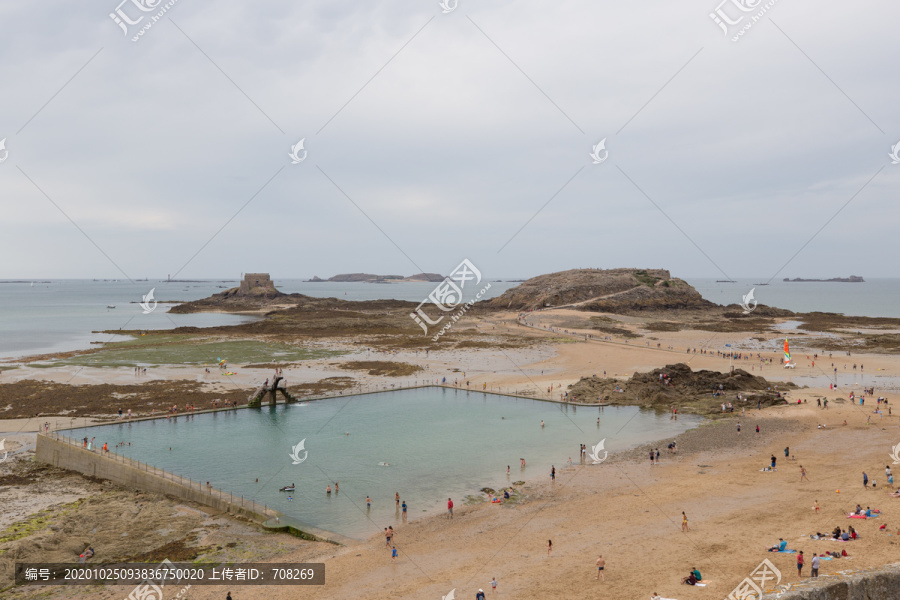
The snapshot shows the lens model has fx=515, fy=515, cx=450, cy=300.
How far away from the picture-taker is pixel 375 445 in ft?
120

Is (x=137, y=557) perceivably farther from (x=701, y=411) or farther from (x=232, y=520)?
(x=701, y=411)

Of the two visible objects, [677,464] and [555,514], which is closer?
[555,514]

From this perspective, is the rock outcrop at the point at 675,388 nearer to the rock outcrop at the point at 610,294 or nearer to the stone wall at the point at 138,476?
the stone wall at the point at 138,476

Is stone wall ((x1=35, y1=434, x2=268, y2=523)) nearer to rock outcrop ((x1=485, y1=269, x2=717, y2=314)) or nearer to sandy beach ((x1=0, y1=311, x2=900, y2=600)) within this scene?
sandy beach ((x1=0, y1=311, x2=900, y2=600))

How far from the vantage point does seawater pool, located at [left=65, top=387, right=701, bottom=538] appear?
27.7 m

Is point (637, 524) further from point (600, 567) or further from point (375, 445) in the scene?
point (375, 445)

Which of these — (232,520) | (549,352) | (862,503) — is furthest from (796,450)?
(549,352)

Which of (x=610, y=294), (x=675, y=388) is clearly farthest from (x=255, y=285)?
(x=675, y=388)

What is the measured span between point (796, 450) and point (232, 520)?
3348 cm

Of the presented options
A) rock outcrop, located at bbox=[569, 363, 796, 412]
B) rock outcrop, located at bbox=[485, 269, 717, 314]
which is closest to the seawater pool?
rock outcrop, located at bbox=[569, 363, 796, 412]

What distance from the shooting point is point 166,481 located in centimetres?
2688

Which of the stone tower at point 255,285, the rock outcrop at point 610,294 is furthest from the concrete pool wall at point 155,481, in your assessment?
the stone tower at point 255,285

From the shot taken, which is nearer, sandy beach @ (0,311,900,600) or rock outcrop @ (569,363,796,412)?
sandy beach @ (0,311,900,600)

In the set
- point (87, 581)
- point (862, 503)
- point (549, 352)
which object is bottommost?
point (87, 581)
